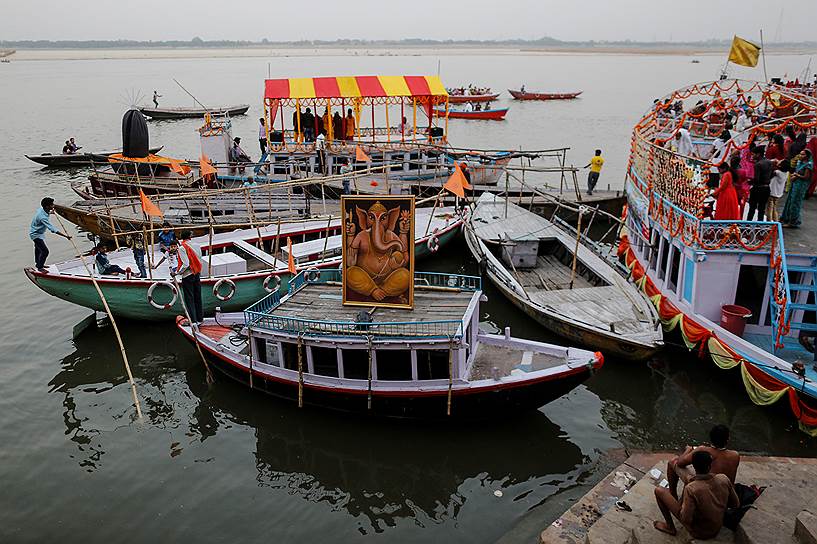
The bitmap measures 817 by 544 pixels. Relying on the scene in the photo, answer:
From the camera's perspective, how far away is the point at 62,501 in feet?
35.0

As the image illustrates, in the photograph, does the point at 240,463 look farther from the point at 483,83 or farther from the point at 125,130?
the point at 483,83

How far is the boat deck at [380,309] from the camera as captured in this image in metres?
11.9

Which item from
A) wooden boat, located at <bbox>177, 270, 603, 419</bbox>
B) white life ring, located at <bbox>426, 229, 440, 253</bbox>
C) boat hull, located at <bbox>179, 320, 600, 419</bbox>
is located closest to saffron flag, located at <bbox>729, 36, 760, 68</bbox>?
white life ring, located at <bbox>426, 229, 440, 253</bbox>

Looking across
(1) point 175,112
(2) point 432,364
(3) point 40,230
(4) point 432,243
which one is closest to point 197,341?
(2) point 432,364

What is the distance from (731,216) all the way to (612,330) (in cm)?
366

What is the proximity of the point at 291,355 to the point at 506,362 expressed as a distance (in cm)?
442

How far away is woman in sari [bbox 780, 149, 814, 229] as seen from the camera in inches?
560

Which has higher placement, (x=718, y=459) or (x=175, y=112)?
(x=175, y=112)

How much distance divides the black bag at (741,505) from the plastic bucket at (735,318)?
5.81m

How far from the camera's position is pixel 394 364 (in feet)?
38.7

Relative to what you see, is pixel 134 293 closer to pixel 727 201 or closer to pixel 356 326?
pixel 356 326

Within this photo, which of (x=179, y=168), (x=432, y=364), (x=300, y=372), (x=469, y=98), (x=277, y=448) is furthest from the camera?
(x=469, y=98)

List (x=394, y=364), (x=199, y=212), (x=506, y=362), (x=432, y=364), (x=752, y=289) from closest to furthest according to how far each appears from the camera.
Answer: (x=432, y=364) < (x=394, y=364) < (x=506, y=362) < (x=752, y=289) < (x=199, y=212)

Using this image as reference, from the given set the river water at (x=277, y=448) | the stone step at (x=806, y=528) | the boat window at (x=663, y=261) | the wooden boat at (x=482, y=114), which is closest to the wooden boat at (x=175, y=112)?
the wooden boat at (x=482, y=114)
